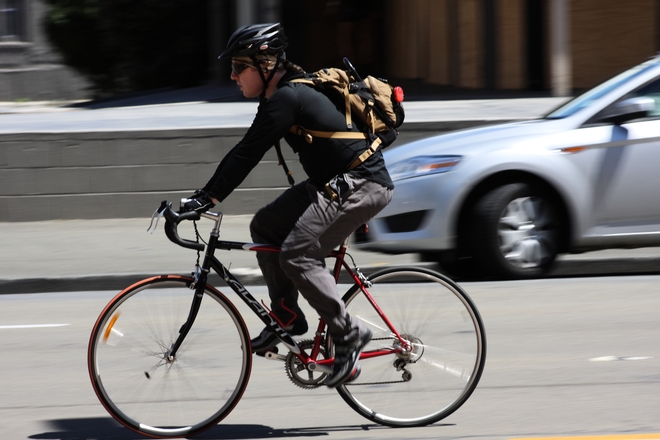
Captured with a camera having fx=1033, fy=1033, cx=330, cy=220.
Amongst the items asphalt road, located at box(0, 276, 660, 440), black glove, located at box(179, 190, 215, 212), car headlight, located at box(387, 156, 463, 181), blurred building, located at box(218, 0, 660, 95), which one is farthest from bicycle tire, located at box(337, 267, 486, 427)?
blurred building, located at box(218, 0, 660, 95)

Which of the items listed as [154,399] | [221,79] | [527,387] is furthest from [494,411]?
[221,79]

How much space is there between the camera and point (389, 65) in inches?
800

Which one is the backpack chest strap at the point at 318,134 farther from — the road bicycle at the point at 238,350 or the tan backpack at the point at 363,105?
the road bicycle at the point at 238,350

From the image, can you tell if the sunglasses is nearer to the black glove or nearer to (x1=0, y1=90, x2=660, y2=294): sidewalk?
the black glove

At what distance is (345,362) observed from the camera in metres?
4.38

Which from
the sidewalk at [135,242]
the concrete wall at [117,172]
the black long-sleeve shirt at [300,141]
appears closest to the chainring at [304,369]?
the black long-sleeve shirt at [300,141]

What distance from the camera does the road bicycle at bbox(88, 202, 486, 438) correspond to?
441 centimetres

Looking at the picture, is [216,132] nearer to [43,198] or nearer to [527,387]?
[43,198]

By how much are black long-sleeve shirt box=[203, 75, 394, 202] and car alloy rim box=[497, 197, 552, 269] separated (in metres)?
3.37

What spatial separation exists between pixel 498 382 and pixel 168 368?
1750 mm

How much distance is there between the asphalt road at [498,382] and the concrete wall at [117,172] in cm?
348

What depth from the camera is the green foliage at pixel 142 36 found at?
18047 mm

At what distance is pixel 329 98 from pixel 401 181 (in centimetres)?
338

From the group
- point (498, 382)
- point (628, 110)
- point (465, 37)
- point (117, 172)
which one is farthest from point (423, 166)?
point (465, 37)
